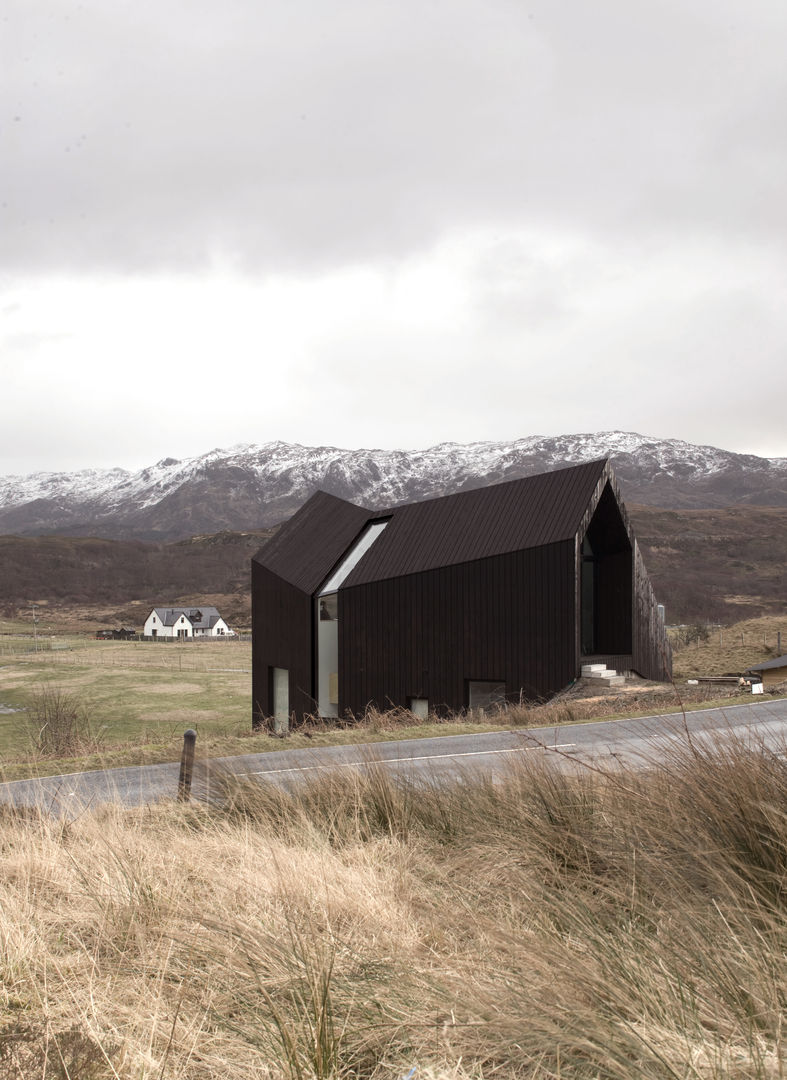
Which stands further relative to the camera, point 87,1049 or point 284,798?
point 284,798

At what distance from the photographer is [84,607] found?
177 m

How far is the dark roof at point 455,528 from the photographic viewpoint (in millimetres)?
22938

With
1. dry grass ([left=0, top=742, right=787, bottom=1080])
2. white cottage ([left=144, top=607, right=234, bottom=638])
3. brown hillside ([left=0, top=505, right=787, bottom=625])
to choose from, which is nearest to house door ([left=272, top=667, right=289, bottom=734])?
dry grass ([left=0, top=742, right=787, bottom=1080])

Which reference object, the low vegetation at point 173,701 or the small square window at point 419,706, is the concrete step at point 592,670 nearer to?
the low vegetation at point 173,701

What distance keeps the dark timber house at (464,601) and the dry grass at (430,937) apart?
16245mm

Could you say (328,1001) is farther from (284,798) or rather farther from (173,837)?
(284,798)

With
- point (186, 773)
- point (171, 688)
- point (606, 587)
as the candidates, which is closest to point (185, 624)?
point (171, 688)

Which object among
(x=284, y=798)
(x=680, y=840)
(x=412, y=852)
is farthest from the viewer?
(x=284, y=798)

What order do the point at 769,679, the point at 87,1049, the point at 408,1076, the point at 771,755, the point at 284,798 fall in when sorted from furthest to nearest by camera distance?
the point at 769,679 < the point at 284,798 < the point at 771,755 < the point at 87,1049 < the point at 408,1076

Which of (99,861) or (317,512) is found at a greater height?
(317,512)

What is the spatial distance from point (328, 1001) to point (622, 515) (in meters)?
23.2

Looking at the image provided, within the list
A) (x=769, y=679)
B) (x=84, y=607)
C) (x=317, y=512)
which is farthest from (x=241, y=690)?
(x=84, y=607)

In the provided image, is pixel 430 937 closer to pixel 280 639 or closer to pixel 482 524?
pixel 482 524

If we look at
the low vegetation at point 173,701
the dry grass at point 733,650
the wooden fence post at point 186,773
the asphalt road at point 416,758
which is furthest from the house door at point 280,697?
the wooden fence post at point 186,773
